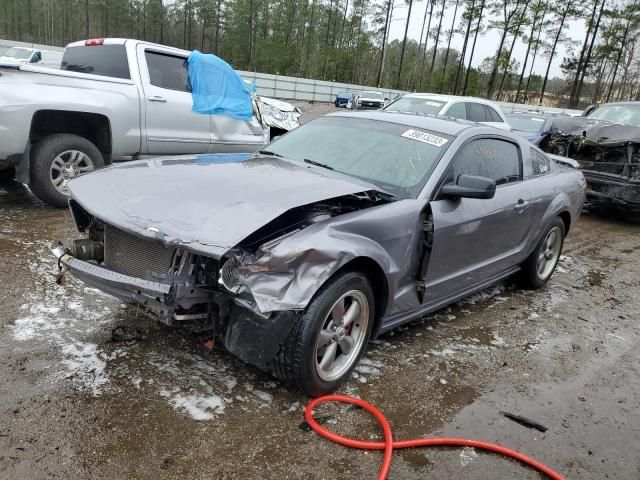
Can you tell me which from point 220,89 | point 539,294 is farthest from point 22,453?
point 220,89

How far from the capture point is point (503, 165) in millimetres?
4391

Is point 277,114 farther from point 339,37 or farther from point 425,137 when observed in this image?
point 339,37

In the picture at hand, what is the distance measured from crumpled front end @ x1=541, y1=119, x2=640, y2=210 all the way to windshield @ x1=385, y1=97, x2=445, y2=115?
2.33m

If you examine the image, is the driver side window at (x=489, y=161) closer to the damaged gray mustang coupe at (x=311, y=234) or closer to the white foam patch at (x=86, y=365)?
the damaged gray mustang coupe at (x=311, y=234)

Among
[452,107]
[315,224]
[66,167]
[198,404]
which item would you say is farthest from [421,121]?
[452,107]

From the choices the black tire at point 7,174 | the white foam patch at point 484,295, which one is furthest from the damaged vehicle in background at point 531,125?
the black tire at point 7,174

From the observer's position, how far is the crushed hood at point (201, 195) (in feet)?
8.54

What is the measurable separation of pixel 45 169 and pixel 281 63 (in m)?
55.4

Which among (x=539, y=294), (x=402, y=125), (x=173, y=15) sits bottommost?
(x=539, y=294)

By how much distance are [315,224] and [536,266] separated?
3.05 meters

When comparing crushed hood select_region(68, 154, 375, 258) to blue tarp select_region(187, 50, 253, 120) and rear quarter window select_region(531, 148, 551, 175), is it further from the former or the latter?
blue tarp select_region(187, 50, 253, 120)

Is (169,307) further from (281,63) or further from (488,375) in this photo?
(281,63)

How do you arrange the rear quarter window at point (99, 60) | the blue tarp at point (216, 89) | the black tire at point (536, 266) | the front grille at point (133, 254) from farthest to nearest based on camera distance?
the blue tarp at point (216, 89)
the rear quarter window at point (99, 60)
the black tire at point (536, 266)
the front grille at point (133, 254)

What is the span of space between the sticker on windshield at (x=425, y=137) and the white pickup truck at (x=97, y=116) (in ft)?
12.3
